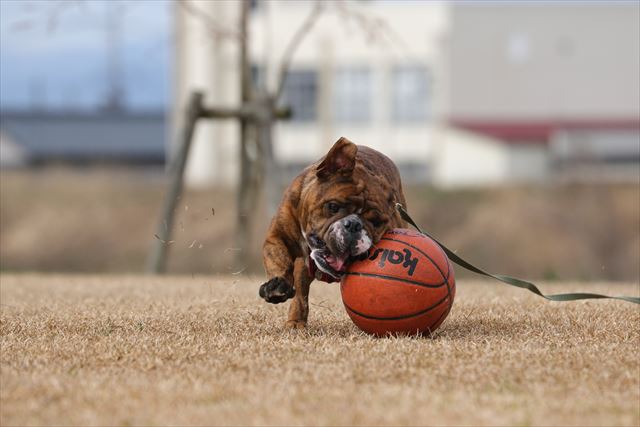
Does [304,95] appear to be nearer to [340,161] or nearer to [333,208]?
[340,161]

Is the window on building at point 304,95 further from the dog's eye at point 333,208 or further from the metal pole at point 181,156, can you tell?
the dog's eye at point 333,208

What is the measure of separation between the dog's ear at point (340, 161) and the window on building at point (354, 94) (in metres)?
29.3

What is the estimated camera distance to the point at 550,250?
916 inches

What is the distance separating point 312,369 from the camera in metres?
4.00

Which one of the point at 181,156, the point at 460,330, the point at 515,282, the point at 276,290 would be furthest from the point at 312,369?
the point at 181,156

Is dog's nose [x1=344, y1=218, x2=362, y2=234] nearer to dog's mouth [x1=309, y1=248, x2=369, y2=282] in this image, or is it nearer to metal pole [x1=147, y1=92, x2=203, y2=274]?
dog's mouth [x1=309, y1=248, x2=369, y2=282]

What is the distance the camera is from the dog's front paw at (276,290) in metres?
4.98

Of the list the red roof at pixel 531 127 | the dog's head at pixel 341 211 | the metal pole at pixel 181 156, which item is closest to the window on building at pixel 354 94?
the red roof at pixel 531 127

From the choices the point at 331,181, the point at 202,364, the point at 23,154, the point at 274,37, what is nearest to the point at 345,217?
the point at 331,181

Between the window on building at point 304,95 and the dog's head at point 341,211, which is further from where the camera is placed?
the window on building at point 304,95

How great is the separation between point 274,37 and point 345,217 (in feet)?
94.4

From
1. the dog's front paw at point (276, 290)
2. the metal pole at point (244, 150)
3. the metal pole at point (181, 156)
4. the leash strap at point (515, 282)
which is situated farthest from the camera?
the metal pole at point (244, 150)

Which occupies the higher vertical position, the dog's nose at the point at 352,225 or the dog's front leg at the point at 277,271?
the dog's nose at the point at 352,225

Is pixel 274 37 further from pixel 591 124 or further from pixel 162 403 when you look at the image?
pixel 162 403
